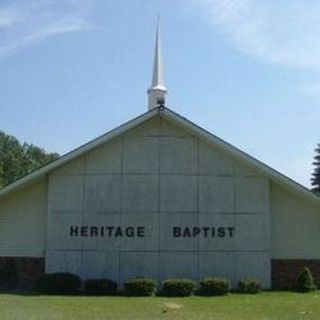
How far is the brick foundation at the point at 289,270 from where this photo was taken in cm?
2858

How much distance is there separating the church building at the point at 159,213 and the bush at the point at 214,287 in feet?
7.76

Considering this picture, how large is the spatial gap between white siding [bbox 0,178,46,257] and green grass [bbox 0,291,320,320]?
14.7ft

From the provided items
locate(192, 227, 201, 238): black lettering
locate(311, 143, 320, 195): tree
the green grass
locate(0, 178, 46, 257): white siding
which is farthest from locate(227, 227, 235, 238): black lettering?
locate(311, 143, 320, 195): tree

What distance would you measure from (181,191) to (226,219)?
2071 mm

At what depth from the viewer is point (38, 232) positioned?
93.9 feet

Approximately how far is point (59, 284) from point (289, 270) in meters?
9.25

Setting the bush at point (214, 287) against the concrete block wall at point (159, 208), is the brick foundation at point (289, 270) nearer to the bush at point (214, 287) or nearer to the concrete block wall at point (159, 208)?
the concrete block wall at point (159, 208)

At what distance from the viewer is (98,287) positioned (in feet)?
84.3

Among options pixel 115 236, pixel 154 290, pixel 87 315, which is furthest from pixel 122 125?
pixel 87 315

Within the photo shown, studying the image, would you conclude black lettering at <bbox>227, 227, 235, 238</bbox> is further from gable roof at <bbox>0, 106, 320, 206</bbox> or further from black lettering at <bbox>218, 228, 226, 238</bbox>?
gable roof at <bbox>0, 106, 320, 206</bbox>

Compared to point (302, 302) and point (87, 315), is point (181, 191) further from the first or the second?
point (87, 315)

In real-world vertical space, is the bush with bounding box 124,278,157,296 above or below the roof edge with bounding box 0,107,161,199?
below

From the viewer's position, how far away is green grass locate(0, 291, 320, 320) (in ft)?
59.3

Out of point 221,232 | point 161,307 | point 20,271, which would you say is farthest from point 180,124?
point 161,307
